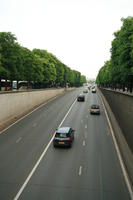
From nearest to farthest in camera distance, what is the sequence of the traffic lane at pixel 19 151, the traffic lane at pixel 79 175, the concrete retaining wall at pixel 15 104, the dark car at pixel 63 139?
the traffic lane at pixel 79 175 < the traffic lane at pixel 19 151 < the dark car at pixel 63 139 < the concrete retaining wall at pixel 15 104

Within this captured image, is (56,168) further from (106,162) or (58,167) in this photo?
(106,162)

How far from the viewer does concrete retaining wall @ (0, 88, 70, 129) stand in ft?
122

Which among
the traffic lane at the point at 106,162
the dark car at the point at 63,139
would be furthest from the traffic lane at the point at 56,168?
the traffic lane at the point at 106,162

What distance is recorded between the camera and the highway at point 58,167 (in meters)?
15.9

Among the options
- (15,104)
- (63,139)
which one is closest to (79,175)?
(63,139)

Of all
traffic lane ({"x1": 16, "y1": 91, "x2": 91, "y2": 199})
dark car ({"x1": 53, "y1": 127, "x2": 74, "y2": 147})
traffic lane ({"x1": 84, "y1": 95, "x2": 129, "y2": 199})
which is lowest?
traffic lane ({"x1": 16, "y1": 91, "x2": 91, "y2": 199})

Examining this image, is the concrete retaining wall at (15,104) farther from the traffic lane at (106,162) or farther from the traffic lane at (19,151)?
the traffic lane at (106,162)

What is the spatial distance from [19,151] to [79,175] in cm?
849

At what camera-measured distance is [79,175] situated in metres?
19.0

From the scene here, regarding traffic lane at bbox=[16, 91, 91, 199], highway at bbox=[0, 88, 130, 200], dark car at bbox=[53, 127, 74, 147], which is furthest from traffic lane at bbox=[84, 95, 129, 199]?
dark car at bbox=[53, 127, 74, 147]

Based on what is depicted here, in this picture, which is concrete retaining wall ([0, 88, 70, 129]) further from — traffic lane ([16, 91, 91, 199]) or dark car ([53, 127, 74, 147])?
traffic lane ([16, 91, 91, 199])

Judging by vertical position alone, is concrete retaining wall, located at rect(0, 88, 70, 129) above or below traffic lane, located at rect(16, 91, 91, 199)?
above

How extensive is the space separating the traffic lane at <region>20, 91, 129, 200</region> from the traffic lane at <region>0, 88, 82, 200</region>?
3.53ft

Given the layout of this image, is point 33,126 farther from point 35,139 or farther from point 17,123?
point 35,139
